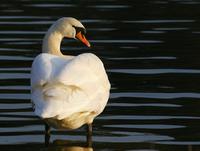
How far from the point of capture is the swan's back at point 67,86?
1111 centimetres

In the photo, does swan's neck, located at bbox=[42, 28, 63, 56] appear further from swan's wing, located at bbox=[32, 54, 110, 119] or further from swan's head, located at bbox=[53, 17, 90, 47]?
swan's wing, located at bbox=[32, 54, 110, 119]

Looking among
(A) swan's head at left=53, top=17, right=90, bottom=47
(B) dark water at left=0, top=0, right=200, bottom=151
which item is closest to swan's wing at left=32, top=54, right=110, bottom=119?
(B) dark water at left=0, top=0, right=200, bottom=151

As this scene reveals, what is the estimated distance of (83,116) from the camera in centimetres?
1186

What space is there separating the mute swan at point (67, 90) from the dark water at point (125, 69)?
1.48 ft

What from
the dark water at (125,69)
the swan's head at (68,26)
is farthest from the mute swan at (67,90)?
the swan's head at (68,26)

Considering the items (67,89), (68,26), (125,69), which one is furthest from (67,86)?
(125,69)

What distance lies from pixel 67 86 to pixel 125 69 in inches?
197

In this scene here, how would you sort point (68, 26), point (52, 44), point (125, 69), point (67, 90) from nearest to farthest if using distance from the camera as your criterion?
point (67, 90) < point (52, 44) < point (68, 26) < point (125, 69)

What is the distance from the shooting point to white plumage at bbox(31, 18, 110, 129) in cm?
1112

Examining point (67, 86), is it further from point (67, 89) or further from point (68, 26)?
point (68, 26)

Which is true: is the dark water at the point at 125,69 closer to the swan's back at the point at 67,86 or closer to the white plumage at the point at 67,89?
the white plumage at the point at 67,89

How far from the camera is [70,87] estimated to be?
1145 cm

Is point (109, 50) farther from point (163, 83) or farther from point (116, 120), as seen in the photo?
point (116, 120)

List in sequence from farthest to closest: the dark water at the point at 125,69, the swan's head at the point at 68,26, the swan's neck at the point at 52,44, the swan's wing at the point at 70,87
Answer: the swan's head at the point at 68,26, the swan's neck at the point at 52,44, the dark water at the point at 125,69, the swan's wing at the point at 70,87
